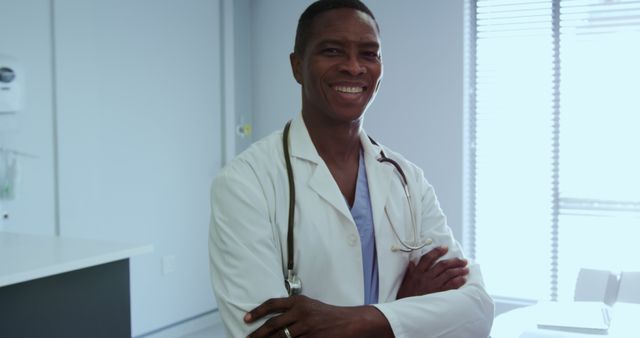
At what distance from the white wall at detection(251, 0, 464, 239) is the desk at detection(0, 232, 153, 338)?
228 cm

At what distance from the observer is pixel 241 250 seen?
1.20 meters

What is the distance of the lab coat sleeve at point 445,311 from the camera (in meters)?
1.22

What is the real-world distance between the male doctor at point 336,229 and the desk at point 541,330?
0.72 ft

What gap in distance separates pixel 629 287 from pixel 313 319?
122 centimetres

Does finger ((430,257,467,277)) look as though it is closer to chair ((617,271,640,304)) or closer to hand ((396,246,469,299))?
A: hand ((396,246,469,299))

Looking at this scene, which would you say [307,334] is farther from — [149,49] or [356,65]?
[149,49]

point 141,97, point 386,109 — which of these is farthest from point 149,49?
point 386,109

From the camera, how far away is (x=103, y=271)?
5.52ft

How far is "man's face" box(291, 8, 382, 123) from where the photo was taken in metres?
1.32

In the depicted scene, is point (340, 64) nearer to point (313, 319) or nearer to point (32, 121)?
point (313, 319)

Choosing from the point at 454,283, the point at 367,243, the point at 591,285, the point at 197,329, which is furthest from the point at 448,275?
the point at 197,329

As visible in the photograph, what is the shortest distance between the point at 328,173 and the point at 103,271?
0.73m

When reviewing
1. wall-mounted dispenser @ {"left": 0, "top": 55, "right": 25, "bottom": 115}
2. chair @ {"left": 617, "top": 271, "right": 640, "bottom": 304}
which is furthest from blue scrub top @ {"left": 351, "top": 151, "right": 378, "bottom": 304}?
wall-mounted dispenser @ {"left": 0, "top": 55, "right": 25, "bottom": 115}

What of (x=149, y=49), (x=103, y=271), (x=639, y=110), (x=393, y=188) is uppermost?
(x=149, y=49)
